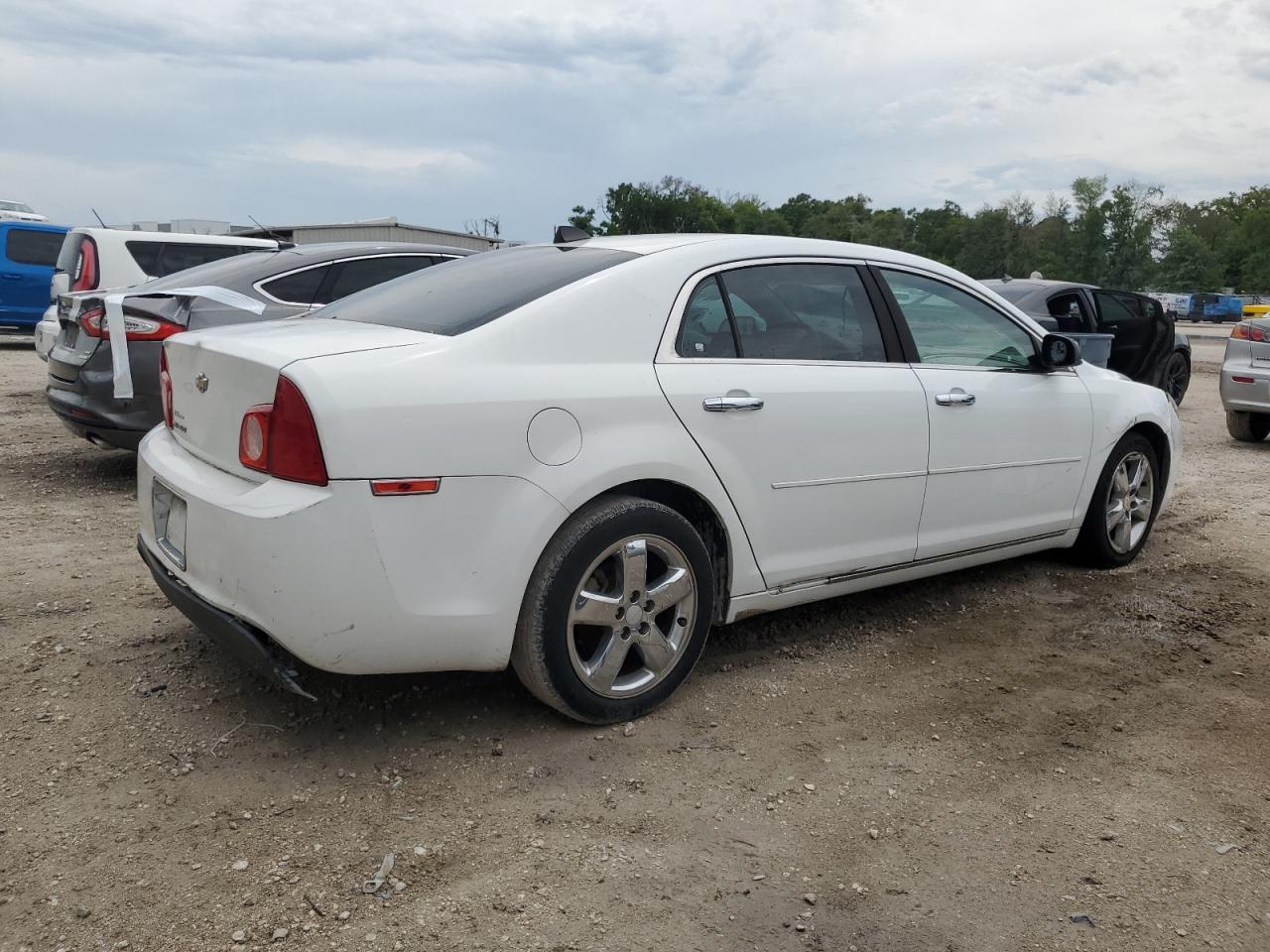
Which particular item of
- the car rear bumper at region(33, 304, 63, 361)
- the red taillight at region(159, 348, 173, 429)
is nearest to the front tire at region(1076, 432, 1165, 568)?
the red taillight at region(159, 348, 173, 429)

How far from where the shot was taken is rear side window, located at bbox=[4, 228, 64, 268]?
605 inches

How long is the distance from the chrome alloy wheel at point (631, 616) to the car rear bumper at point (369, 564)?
0.27 metres

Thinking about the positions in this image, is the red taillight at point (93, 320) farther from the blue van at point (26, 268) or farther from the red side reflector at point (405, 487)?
the blue van at point (26, 268)

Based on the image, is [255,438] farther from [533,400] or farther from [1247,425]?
[1247,425]

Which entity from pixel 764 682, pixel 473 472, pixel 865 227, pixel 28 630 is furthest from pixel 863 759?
pixel 865 227

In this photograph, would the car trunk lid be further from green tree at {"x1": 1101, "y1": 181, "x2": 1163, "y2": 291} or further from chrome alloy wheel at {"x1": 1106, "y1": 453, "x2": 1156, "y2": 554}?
green tree at {"x1": 1101, "y1": 181, "x2": 1163, "y2": 291}

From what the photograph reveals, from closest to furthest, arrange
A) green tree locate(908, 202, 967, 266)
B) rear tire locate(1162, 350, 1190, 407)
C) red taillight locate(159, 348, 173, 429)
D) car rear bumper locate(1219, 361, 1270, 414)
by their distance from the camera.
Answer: red taillight locate(159, 348, 173, 429) → car rear bumper locate(1219, 361, 1270, 414) → rear tire locate(1162, 350, 1190, 407) → green tree locate(908, 202, 967, 266)

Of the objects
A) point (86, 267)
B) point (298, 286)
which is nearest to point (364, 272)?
point (298, 286)

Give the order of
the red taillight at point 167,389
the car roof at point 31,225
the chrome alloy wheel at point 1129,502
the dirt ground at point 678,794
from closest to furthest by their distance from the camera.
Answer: the dirt ground at point 678,794, the red taillight at point 167,389, the chrome alloy wheel at point 1129,502, the car roof at point 31,225

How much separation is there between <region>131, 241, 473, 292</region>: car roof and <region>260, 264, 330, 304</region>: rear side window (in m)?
0.04

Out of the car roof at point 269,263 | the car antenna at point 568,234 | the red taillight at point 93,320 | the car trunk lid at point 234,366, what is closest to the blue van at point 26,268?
the car roof at point 269,263

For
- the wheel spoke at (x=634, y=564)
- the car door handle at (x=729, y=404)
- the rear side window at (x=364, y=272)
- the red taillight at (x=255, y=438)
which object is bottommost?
the wheel spoke at (x=634, y=564)

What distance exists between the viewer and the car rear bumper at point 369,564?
2.77 meters

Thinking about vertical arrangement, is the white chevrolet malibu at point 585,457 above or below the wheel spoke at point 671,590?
above
